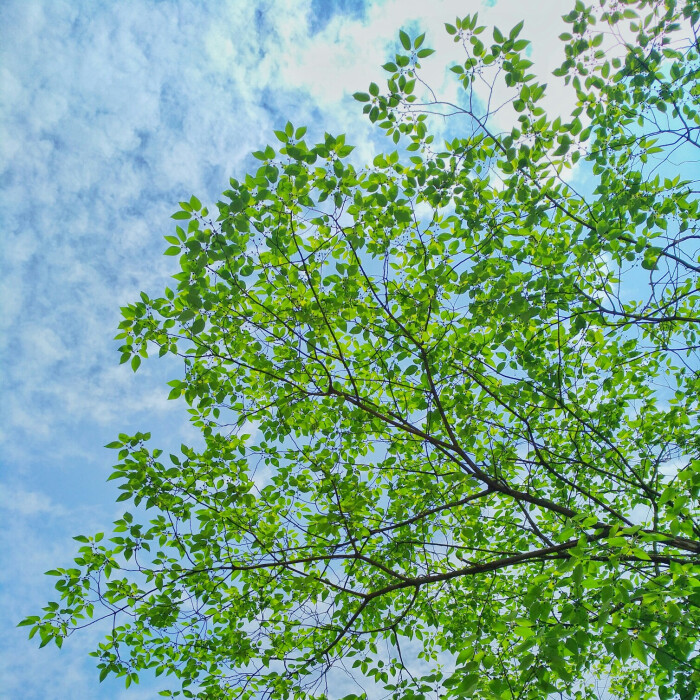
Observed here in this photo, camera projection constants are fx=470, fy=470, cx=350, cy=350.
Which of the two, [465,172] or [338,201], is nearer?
[338,201]

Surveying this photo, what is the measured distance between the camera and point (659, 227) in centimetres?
597

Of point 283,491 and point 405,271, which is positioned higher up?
point 405,271

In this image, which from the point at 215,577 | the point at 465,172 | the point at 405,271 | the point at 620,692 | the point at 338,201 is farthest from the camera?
the point at 620,692

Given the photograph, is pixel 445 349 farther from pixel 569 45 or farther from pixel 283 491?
pixel 569 45

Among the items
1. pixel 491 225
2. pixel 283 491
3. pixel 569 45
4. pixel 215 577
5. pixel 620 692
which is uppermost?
pixel 569 45

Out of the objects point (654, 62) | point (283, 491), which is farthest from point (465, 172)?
point (283, 491)

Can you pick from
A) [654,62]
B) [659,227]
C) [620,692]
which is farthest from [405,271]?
[620,692]

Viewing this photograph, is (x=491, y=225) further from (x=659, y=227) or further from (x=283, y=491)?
(x=283, y=491)

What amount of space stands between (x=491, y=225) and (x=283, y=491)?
180 inches

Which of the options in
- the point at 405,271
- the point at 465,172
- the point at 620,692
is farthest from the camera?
the point at 620,692

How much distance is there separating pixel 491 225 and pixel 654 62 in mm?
2687

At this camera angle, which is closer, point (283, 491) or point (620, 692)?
point (283, 491)

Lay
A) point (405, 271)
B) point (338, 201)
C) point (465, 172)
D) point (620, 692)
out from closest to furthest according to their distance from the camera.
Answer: point (338, 201), point (465, 172), point (405, 271), point (620, 692)

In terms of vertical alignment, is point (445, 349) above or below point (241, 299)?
below
